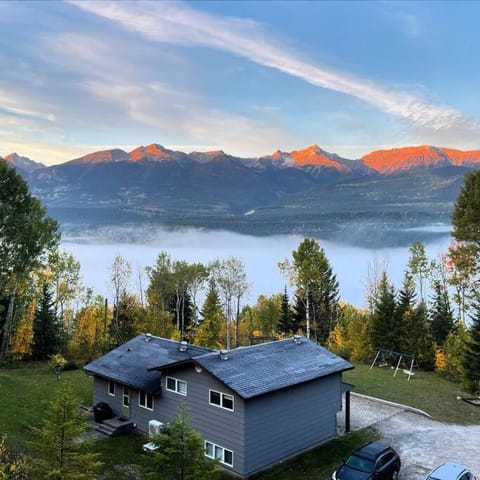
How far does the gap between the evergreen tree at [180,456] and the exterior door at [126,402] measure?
13160 mm

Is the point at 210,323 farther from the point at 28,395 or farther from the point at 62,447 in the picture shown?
the point at 62,447

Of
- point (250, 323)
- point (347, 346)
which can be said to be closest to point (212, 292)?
point (347, 346)

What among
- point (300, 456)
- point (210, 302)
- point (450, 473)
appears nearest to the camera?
point (450, 473)

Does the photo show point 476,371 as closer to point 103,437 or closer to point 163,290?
point 103,437

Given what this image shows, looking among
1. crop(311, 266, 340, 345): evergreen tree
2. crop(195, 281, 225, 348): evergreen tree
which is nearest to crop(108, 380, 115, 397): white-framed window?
crop(195, 281, 225, 348): evergreen tree

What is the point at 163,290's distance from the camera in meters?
62.0

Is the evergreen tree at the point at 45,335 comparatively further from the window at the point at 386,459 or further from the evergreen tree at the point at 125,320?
the window at the point at 386,459

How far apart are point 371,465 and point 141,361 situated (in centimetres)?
1435

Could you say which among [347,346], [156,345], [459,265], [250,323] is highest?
[459,265]

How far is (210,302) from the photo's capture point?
195 ft

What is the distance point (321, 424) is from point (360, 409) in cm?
633

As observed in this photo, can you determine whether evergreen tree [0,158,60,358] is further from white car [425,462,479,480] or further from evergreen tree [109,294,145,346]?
white car [425,462,479,480]

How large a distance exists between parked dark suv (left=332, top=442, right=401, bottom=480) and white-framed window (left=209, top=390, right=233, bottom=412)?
16.7 feet

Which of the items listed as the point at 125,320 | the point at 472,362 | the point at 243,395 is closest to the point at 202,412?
the point at 243,395
